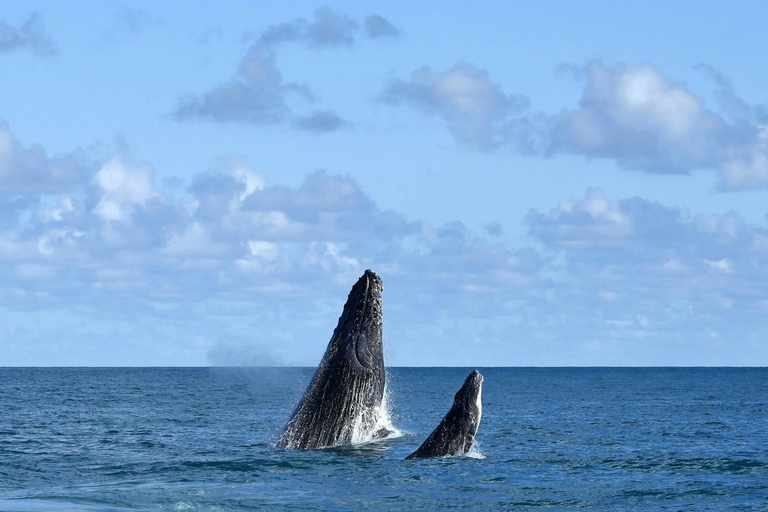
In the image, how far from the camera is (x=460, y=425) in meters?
27.7

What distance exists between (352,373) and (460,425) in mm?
2859

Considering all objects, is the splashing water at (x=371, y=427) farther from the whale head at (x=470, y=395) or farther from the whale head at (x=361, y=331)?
the whale head at (x=470, y=395)

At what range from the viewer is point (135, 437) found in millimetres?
41469

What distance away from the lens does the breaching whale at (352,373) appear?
27656 millimetres

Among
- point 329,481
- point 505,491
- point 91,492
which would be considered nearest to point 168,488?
point 91,492

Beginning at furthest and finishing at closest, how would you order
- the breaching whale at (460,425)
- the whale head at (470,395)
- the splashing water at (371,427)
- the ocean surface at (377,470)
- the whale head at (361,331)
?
the splashing water at (371,427), the whale head at (361,331), the breaching whale at (460,425), the whale head at (470,395), the ocean surface at (377,470)

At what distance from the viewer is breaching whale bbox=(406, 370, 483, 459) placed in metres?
26.7

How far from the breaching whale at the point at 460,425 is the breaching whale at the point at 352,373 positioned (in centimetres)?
166

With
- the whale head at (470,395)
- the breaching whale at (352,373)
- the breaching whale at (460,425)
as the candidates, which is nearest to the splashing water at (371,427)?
the breaching whale at (352,373)

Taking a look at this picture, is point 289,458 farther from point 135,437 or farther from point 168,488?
point 135,437

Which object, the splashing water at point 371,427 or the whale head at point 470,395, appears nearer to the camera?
the whale head at point 470,395

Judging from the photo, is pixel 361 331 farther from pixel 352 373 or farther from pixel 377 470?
pixel 377 470

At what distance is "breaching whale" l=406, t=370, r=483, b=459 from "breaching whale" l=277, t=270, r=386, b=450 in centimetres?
166

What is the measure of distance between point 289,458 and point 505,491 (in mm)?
5590
